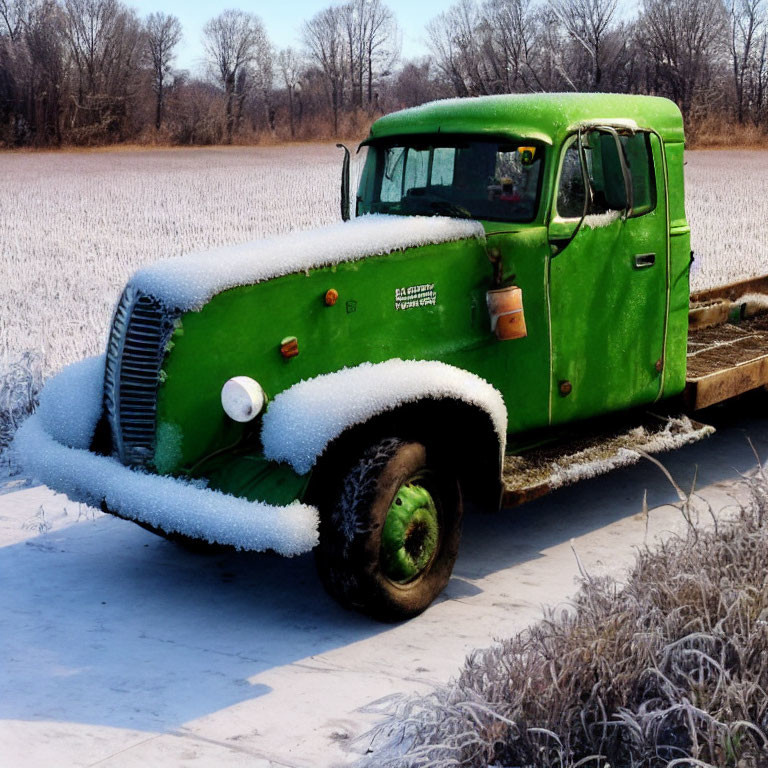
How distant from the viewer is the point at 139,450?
4.72 meters

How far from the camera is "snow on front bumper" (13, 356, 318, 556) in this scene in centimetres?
425

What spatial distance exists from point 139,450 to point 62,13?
57.0m

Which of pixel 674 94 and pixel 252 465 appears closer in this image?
pixel 252 465

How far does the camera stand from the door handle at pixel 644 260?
584 centimetres

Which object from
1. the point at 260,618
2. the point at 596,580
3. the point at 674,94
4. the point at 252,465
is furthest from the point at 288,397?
the point at 674,94

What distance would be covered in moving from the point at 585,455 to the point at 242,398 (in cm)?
196

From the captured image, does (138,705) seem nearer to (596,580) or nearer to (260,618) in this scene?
(260,618)

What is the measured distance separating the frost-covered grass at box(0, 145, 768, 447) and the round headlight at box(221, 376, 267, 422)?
119 inches

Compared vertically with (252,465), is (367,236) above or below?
above

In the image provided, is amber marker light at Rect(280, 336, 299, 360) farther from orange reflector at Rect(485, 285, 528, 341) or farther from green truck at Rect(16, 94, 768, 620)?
orange reflector at Rect(485, 285, 528, 341)

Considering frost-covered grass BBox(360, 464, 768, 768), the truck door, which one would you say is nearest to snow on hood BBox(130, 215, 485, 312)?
the truck door

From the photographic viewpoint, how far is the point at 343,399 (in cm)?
444

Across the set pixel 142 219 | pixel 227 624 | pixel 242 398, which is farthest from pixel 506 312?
pixel 142 219

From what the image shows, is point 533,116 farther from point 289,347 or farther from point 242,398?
point 242,398
